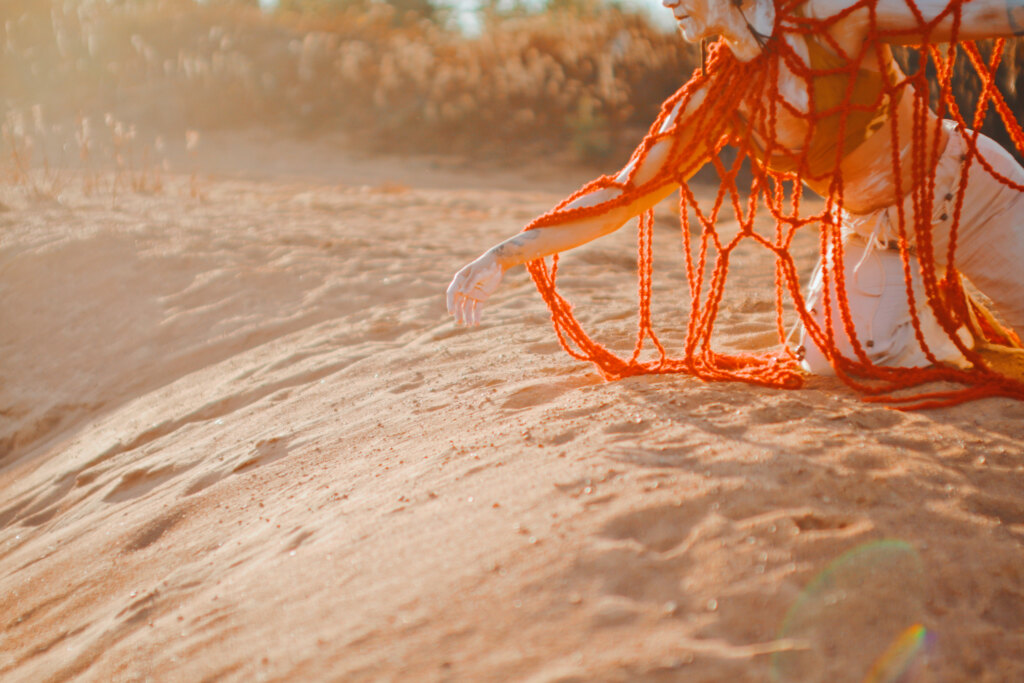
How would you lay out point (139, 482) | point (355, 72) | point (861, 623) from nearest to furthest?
1. point (861, 623)
2. point (139, 482)
3. point (355, 72)

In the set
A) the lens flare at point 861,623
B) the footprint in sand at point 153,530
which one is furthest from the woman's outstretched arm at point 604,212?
the lens flare at point 861,623

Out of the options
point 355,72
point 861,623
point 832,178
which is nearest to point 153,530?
point 861,623

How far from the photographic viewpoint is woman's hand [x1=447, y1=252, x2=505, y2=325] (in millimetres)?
2188

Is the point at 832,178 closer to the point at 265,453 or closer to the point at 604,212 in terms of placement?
the point at 604,212

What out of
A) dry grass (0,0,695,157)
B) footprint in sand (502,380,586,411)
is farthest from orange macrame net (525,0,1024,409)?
dry grass (0,0,695,157)

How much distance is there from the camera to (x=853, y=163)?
2.28 metres

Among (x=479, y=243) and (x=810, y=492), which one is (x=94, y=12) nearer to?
(x=479, y=243)

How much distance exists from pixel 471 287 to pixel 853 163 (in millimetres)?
1117

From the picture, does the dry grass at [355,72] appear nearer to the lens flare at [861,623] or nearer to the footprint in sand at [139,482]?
the footprint in sand at [139,482]

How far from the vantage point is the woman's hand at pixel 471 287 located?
7.18 ft

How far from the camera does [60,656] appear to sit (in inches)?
72.2

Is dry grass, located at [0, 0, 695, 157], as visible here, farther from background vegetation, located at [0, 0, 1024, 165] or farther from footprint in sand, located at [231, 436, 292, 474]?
footprint in sand, located at [231, 436, 292, 474]

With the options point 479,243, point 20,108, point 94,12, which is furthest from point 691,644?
point 94,12

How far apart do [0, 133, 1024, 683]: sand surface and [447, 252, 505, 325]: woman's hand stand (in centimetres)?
34
